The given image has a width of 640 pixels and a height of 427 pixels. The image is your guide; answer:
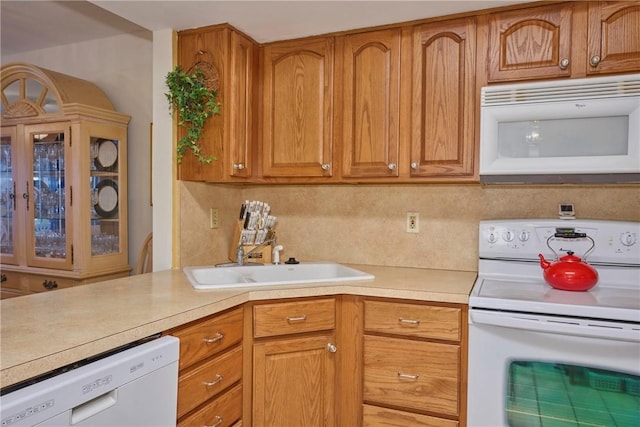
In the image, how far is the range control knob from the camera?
1759 mm

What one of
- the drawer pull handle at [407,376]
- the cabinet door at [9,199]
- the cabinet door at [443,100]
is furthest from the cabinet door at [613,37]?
the cabinet door at [9,199]

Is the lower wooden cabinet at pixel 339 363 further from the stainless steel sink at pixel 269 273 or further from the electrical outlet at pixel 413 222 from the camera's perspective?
the electrical outlet at pixel 413 222

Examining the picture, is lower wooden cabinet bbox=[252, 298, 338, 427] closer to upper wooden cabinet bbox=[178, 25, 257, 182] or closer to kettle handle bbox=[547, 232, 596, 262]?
upper wooden cabinet bbox=[178, 25, 257, 182]

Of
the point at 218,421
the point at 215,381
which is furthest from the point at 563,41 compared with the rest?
the point at 218,421

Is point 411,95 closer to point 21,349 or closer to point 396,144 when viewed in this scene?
point 396,144

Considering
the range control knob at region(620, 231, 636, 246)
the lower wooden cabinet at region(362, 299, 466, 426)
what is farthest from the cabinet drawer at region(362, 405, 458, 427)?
the range control knob at region(620, 231, 636, 246)

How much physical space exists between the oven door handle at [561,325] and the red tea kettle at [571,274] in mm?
267

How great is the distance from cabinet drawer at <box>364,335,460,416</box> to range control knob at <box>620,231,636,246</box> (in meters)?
0.85

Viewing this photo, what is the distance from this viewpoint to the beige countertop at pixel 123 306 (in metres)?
1.04

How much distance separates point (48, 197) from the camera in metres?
2.87

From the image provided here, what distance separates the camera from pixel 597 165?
5.45 ft

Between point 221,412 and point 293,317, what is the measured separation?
1.49 ft

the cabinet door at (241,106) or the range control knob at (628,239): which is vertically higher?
the cabinet door at (241,106)

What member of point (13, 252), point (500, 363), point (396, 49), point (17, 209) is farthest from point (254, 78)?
point (13, 252)
